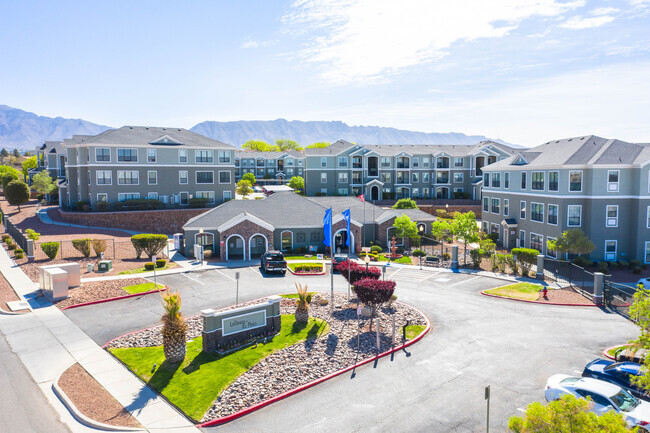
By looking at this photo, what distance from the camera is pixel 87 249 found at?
39281 millimetres

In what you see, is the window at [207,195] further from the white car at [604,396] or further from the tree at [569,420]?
the tree at [569,420]

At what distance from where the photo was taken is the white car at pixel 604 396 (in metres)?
14.3

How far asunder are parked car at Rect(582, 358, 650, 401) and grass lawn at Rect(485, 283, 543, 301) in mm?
12170

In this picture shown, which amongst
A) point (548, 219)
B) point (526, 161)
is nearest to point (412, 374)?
point (548, 219)

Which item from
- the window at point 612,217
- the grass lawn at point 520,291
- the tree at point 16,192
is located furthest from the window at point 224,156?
the window at point 612,217

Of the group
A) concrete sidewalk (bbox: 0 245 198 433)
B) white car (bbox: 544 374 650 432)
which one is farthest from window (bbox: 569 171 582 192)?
concrete sidewalk (bbox: 0 245 198 433)

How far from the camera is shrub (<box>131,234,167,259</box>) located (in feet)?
132

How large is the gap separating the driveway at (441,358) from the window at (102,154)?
33.0 m

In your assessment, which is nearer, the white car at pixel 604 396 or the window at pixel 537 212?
the white car at pixel 604 396

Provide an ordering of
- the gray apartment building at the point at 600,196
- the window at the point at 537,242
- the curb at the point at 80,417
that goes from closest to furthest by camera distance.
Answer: the curb at the point at 80,417, the gray apartment building at the point at 600,196, the window at the point at 537,242

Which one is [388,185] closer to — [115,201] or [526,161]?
[526,161]

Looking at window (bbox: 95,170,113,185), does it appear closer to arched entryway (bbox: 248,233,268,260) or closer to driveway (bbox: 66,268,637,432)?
arched entryway (bbox: 248,233,268,260)

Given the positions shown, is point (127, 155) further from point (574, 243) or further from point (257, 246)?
point (574, 243)

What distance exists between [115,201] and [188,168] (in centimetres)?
1082
